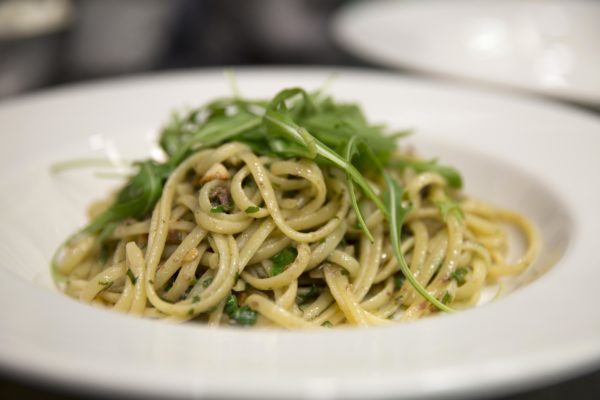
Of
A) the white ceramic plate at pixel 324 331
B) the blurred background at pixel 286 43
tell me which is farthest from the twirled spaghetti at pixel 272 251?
the blurred background at pixel 286 43

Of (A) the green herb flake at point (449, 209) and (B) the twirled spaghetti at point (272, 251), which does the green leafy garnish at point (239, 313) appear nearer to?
(B) the twirled spaghetti at point (272, 251)

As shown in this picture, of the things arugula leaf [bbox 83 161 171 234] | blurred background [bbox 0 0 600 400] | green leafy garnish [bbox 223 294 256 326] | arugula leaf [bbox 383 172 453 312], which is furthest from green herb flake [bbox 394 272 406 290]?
blurred background [bbox 0 0 600 400]

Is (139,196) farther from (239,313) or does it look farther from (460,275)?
(460,275)

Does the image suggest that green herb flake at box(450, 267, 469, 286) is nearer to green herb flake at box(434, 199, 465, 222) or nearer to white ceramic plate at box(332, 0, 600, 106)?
green herb flake at box(434, 199, 465, 222)

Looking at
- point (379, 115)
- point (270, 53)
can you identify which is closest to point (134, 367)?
point (379, 115)

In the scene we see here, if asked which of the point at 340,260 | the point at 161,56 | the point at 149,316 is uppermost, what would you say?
the point at 340,260

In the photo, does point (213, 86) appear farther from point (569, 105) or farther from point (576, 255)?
point (576, 255)
